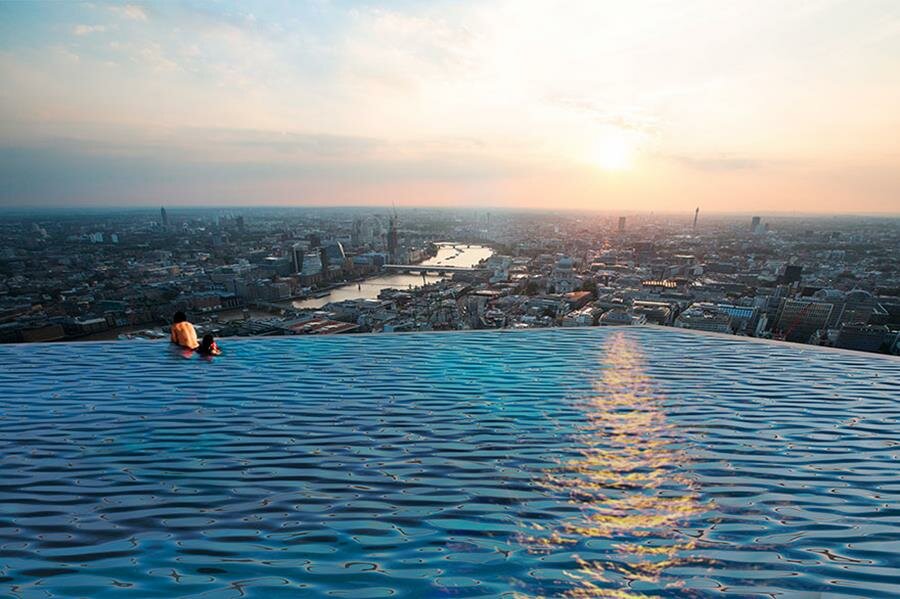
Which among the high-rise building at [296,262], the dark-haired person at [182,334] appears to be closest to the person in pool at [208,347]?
the dark-haired person at [182,334]

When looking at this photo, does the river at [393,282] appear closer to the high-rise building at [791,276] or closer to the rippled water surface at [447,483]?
the rippled water surface at [447,483]

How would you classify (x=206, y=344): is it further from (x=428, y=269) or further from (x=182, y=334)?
(x=428, y=269)

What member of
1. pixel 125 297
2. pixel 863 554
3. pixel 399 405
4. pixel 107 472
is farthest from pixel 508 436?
pixel 125 297

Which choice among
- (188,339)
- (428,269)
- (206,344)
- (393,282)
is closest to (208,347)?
(206,344)

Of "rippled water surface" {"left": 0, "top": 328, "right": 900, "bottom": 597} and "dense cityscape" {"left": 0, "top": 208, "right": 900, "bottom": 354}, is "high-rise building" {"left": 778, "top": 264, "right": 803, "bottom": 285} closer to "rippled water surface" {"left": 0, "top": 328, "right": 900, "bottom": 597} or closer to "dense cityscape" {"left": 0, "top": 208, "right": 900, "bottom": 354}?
"dense cityscape" {"left": 0, "top": 208, "right": 900, "bottom": 354}

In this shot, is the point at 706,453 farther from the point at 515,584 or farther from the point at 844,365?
the point at 844,365

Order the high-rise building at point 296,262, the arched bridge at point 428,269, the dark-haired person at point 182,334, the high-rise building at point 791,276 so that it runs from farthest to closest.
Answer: the arched bridge at point 428,269, the high-rise building at point 296,262, the high-rise building at point 791,276, the dark-haired person at point 182,334

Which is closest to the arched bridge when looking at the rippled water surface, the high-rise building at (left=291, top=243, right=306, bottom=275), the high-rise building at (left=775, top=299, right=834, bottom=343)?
the high-rise building at (left=291, top=243, right=306, bottom=275)
